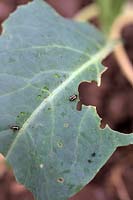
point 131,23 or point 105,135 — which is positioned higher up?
point 105,135

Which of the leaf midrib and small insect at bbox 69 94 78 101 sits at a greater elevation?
small insect at bbox 69 94 78 101

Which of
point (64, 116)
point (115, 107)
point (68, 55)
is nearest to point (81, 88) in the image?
point (115, 107)

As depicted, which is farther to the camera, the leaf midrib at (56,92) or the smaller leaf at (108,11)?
the smaller leaf at (108,11)

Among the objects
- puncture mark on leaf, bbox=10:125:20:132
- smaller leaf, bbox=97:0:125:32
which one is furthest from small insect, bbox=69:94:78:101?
smaller leaf, bbox=97:0:125:32

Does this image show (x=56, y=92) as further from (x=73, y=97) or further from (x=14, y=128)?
(x=14, y=128)

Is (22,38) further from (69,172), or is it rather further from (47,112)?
(69,172)

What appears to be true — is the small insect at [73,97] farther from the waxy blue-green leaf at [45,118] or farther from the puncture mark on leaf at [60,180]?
the puncture mark on leaf at [60,180]

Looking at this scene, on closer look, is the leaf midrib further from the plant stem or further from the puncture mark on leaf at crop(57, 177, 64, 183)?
the plant stem

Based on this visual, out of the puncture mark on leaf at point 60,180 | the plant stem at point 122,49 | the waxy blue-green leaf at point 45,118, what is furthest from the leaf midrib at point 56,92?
the plant stem at point 122,49
